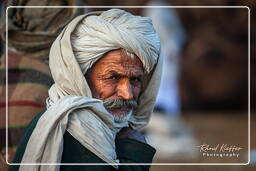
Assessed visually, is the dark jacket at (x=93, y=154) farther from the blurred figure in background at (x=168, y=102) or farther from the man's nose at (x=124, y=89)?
the blurred figure in background at (x=168, y=102)

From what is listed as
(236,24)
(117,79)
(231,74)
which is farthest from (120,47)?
(231,74)

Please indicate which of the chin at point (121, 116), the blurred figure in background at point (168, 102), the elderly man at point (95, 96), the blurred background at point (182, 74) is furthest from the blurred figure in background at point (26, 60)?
the blurred figure in background at point (168, 102)

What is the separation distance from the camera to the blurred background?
3.64 m

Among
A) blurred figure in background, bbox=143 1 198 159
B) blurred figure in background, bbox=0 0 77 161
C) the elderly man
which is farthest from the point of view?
blurred figure in background, bbox=143 1 198 159

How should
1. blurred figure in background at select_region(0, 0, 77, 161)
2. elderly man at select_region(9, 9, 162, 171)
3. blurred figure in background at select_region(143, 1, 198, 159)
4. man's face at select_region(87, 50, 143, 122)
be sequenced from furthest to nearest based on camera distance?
blurred figure in background at select_region(143, 1, 198, 159) < blurred figure in background at select_region(0, 0, 77, 161) < man's face at select_region(87, 50, 143, 122) < elderly man at select_region(9, 9, 162, 171)

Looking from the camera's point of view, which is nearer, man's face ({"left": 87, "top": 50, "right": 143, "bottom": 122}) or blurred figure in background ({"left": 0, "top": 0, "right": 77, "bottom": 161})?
man's face ({"left": 87, "top": 50, "right": 143, "bottom": 122})

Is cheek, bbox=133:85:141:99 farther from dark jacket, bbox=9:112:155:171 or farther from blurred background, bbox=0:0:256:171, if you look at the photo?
blurred background, bbox=0:0:256:171

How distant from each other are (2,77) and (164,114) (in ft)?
17.4

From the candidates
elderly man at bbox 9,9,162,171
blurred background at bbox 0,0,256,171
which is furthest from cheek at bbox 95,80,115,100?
blurred background at bbox 0,0,256,171

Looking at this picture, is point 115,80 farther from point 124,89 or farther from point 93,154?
point 93,154

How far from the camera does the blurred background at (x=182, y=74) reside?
3.64 meters

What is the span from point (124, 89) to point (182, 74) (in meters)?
9.15

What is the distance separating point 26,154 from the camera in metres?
2.98

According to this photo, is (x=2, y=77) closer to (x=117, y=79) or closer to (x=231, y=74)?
(x=117, y=79)
